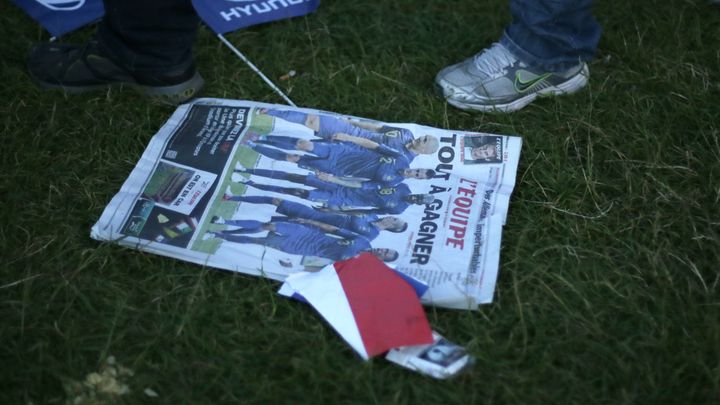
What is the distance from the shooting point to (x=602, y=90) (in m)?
1.71

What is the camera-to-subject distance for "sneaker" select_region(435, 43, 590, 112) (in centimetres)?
169

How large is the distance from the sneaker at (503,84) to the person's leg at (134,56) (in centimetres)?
57

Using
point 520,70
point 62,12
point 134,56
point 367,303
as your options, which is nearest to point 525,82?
point 520,70

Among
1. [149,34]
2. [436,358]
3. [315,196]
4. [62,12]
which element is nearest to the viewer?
[436,358]

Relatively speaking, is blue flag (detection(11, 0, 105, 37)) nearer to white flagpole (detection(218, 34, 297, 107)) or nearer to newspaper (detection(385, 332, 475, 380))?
white flagpole (detection(218, 34, 297, 107))

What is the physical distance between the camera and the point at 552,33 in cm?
161

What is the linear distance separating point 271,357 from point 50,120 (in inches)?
31.8

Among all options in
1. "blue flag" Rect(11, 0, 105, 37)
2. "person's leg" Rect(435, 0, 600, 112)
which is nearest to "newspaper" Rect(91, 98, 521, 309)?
"person's leg" Rect(435, 0, 600, 112)

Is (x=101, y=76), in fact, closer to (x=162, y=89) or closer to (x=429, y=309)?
(x=162, y=89)

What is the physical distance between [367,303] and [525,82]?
708 mm

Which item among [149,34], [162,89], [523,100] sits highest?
[149,34]

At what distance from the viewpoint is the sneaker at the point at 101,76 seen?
169cm

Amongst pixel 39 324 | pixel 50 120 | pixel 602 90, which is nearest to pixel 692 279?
pixel 602 90

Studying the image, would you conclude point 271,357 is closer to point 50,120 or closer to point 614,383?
point 614,383
